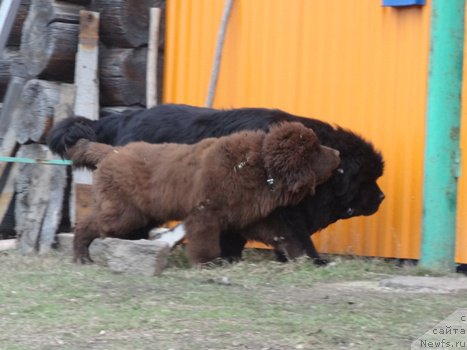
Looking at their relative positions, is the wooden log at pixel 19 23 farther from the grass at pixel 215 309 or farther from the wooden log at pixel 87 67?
the grass at pixel 215 309

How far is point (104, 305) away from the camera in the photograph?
5805 mm

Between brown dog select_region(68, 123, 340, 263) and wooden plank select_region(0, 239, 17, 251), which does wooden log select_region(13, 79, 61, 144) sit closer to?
wooden plank select_region(0, 239, 17, 251)

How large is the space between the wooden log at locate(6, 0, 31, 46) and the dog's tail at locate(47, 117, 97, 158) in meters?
2.54

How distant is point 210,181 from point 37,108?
2969 mm

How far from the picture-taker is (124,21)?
9.70m

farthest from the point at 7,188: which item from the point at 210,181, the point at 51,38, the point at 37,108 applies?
the point at 210,181

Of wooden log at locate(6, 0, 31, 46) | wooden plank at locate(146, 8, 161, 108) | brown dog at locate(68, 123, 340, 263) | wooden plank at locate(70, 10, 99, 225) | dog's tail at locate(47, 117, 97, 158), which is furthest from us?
wooden log at locate(6, 0, 31, 46)

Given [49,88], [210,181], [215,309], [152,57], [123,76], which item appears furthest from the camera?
[152,57]

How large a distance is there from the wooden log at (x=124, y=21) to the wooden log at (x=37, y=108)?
0.77 m

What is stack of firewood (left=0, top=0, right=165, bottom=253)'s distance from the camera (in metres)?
9.48

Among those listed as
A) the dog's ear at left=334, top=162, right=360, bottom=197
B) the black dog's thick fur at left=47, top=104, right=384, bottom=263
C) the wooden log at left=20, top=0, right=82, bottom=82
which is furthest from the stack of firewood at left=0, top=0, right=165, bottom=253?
the dog's ear at left=334, top=162, right=360, bottom=197

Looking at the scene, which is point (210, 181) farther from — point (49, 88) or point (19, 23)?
point (19, 23)

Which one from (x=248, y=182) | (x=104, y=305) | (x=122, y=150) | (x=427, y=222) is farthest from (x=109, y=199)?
(x=427, y=222)

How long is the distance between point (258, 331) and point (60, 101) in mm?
4971
